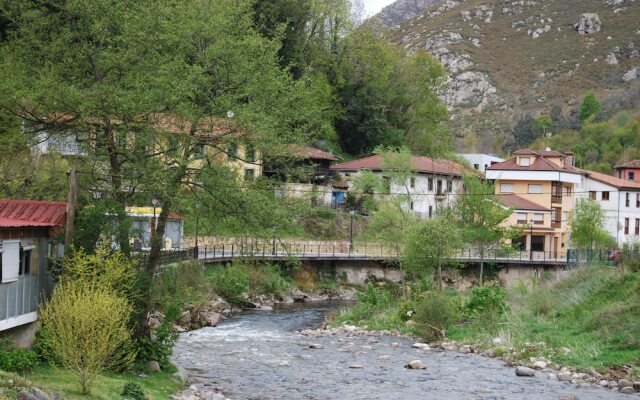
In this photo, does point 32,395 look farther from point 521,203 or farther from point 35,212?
point 521,203

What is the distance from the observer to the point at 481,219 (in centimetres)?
5878

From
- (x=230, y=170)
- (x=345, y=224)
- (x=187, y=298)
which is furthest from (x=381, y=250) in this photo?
(x=230, y=170)

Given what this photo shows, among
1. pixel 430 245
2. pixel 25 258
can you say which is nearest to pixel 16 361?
pixel 25 258

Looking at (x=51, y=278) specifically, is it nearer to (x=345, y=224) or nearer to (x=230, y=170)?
(x=230, y=170)

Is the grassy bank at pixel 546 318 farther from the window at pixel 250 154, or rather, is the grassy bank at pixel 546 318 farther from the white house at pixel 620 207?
the white house at pixel 620 207

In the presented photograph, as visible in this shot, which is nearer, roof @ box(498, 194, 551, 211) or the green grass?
the green grass

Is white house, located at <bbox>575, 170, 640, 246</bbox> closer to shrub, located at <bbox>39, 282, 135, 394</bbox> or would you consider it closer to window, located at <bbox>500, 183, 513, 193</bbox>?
window, located at <bbox>500, 183, 513, 193</bbox>

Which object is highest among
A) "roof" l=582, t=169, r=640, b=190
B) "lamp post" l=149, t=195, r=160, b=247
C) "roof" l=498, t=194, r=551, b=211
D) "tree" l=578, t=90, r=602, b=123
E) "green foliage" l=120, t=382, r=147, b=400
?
"tree" l=578, t=90, r=602, b=123

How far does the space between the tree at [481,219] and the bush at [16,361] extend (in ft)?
134

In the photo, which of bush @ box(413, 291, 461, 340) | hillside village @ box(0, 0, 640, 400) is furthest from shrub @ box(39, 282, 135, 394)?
bush @ box(413, 291, 461, 340)

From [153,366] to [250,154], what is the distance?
7.99 meters

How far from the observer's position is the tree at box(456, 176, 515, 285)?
58.3 metres

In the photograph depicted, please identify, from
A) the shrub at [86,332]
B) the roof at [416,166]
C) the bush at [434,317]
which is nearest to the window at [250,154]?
the shrub at [86,332]

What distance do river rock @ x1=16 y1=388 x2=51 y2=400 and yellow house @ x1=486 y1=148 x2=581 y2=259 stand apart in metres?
64.0
